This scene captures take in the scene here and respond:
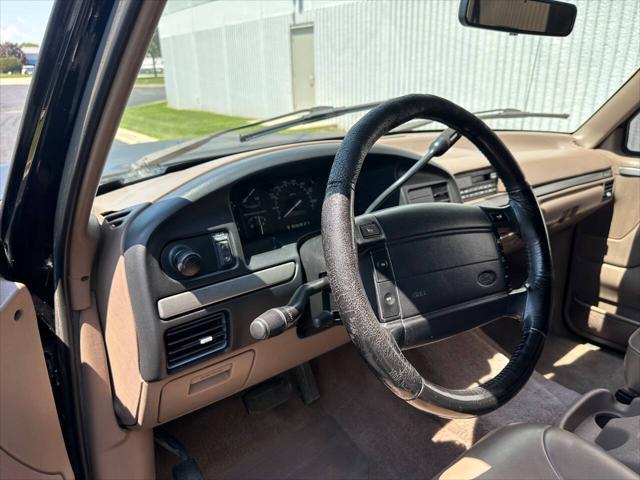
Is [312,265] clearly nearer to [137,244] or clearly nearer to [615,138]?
[137,244]

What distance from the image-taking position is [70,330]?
1.35 meters

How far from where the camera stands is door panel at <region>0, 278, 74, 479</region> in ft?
3.47

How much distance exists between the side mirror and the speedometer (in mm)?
763

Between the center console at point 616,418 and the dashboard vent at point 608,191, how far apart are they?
109 cm

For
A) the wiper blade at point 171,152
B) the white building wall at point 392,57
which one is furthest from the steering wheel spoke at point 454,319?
the white building wall at point 392,57

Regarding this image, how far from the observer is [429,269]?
129cm

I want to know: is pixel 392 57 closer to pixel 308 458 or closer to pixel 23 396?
pixel 308 458

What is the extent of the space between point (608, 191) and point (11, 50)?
2.68 metres

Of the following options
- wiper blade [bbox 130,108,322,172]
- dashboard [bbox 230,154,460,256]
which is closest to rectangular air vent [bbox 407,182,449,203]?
dashboard [bbox 230,154,460,256]

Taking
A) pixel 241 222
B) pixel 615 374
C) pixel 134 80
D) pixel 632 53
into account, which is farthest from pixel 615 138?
pixel 134 80

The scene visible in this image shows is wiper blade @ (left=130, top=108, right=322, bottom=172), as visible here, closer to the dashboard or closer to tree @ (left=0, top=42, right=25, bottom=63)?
the dashboard

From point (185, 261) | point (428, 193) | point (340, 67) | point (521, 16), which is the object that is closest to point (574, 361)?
point (428, 193)

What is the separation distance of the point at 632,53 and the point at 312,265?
2.03m

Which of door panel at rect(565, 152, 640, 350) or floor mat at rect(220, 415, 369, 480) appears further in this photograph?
door panel at rect(565, 152, 640, 350)
